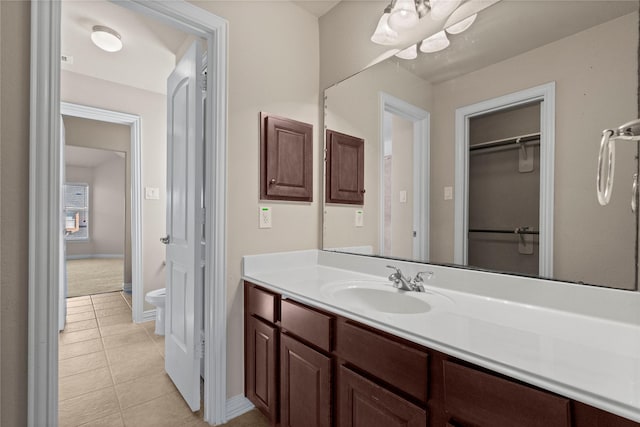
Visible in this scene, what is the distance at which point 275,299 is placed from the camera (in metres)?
1.38

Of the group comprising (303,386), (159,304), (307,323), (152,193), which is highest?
(152,193)

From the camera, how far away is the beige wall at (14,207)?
40.1 inches

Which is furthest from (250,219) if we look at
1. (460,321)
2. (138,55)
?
(138,55)

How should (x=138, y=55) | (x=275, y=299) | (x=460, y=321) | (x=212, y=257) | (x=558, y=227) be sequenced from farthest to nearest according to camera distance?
(x=138, y=55) < (x=212, y=257) < (x=275, y=299) < (x=558, y=227) < (x=460, y=321)

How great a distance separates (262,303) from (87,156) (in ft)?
24.1

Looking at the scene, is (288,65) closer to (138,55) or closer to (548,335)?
(138,55)

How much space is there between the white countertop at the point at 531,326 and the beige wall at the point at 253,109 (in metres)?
0.32

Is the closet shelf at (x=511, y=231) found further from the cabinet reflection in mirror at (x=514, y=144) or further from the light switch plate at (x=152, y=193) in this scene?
the light switch plate at (x=152, y=193)

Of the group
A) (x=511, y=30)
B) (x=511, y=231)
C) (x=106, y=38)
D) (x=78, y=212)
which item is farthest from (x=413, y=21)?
(x=78, y=212)

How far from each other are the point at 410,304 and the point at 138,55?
285 cm

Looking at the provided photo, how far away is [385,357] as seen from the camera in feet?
2.90

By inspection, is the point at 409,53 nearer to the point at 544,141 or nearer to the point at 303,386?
the point at 544,141

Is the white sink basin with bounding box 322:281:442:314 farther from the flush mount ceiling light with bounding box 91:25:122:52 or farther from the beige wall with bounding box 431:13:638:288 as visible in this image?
the flush mount ceiling light with bounding box 91:25:122:52

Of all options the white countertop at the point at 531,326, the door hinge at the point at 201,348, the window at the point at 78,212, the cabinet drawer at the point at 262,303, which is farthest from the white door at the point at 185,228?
the window at the point at 78,212
